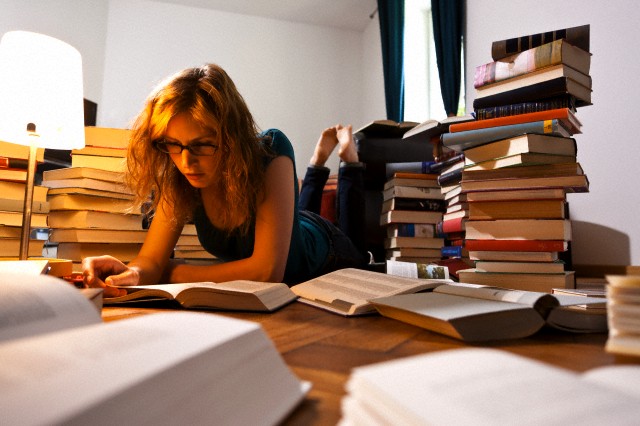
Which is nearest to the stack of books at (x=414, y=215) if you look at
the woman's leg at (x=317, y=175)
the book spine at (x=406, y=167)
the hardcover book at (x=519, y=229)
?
the book spine at (x=406, y=167)

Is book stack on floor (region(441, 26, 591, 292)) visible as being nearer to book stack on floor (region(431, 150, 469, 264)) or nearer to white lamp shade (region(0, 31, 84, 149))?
book stack on floor (region(431, 150, 469, 264))

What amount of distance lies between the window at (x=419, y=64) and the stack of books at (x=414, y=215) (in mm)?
1797

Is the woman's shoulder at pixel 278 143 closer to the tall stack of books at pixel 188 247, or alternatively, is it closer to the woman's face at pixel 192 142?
the woman's face at pixel 192 142

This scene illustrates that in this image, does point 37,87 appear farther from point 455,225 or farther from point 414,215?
point 414,215

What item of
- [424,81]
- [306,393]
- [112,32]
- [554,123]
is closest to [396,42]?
[424,81]

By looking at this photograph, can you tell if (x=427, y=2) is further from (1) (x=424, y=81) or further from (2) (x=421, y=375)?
(2) (x=421, y=375)

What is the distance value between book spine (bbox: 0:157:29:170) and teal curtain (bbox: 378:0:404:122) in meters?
2.73

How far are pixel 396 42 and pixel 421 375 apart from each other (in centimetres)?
378

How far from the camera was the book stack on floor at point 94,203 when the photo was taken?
5.25 ft

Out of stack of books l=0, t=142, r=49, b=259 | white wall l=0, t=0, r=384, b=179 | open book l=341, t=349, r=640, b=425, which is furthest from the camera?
white wall l=0, t=0, r=384, b=179

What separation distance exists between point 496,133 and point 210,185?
817 millimetres

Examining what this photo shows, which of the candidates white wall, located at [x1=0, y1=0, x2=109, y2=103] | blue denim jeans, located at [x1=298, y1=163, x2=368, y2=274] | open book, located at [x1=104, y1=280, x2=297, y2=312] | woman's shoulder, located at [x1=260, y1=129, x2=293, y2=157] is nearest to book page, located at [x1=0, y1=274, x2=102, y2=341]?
open book, located at [x1=104, y1=280, x2=297, y2=312]

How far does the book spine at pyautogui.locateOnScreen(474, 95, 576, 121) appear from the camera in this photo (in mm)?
1161

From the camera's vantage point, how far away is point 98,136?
169 cm
